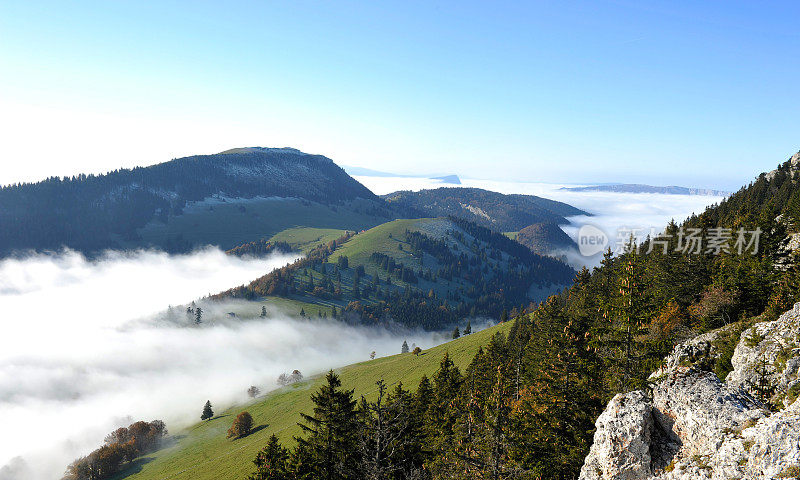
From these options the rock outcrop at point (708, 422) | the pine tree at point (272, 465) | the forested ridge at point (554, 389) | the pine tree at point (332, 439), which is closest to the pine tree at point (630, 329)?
the forested ridge at point (554, 389)

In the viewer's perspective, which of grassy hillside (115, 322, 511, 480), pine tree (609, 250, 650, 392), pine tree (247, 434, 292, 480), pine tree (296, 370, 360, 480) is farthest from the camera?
grassy hillside (115, 322, 511, 480)

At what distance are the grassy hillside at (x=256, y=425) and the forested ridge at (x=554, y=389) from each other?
5184 centimetres

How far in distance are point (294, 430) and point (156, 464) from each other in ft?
194

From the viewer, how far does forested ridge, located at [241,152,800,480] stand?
27.8 m

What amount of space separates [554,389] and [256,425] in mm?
125641

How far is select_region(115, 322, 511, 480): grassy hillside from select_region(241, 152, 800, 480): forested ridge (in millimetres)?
51838

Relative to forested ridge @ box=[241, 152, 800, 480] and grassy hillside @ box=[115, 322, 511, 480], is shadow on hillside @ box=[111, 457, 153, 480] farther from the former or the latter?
forested ridge @ box=[241, 152, 800, 480]

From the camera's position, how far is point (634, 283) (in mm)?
27141

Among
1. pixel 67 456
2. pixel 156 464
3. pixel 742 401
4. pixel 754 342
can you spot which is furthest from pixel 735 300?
pixel 67 456

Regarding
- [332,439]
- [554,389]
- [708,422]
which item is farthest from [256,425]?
[708,422]

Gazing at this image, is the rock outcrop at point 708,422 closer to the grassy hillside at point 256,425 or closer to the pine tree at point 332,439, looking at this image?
the pine tree at point 332,439

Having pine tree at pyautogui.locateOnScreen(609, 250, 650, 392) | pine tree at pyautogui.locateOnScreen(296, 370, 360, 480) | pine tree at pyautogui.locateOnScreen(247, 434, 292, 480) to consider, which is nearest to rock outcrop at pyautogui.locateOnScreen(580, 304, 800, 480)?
pine tree at pyautogui.locateOnScreen(609, 250, 650, 392)

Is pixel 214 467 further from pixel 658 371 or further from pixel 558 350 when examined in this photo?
pixel 658 371

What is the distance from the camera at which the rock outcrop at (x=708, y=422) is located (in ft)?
47.8
